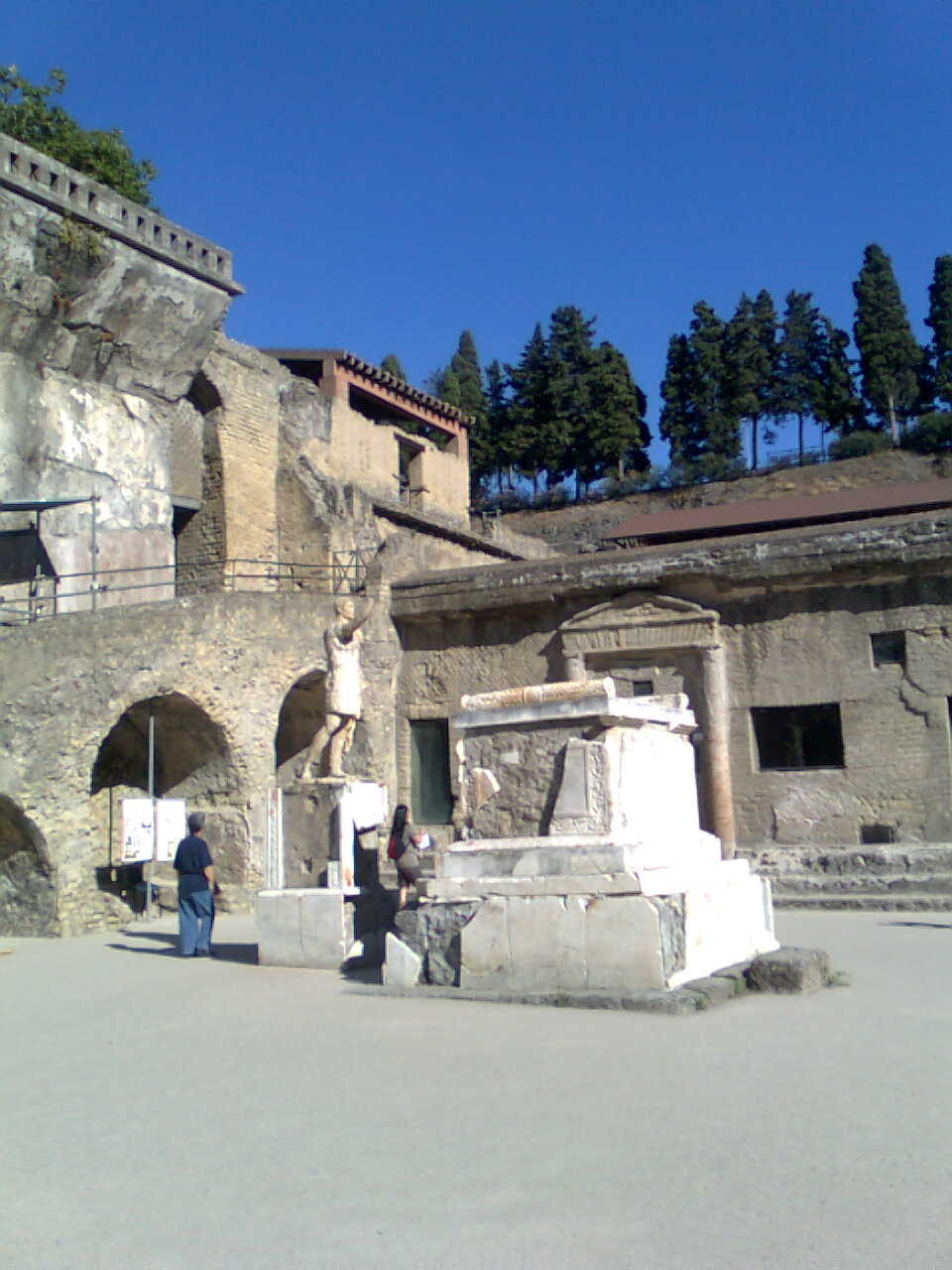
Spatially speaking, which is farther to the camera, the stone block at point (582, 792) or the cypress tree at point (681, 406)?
the cypress tree at point (681, 406)

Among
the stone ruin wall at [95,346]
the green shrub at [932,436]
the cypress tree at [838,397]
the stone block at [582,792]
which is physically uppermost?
the cypress tree at [838,397]

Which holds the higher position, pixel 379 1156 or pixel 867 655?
pixel 867 655

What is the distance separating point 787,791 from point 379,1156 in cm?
1279

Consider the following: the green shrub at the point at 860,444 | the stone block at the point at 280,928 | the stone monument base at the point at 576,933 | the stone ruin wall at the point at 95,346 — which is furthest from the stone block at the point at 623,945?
the green shrub at the point at 860,444

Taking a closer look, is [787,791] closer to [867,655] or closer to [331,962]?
[867,655]

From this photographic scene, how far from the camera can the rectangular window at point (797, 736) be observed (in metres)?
16.1

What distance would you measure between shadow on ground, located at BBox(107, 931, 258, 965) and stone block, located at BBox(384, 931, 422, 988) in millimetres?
2555

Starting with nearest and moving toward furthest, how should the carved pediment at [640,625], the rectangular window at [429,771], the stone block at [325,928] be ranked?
1. the stone block at [325,928]
2. the carved pediment at [640,625]
3. the rectangular window at [429,771]

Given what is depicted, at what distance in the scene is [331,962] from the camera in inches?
371

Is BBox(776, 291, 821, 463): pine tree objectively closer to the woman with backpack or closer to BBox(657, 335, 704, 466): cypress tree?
BBox(657, 335, 704, 466): cypress tree

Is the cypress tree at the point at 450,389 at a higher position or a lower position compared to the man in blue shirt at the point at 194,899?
higher

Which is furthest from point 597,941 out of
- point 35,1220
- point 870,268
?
point 870,268

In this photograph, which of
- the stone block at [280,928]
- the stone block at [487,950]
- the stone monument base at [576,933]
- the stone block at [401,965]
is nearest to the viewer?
the stone monument base at [576,933]

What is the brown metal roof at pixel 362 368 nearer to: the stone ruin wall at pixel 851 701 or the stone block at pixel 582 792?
the stone ruin wall at pixel 851 701
